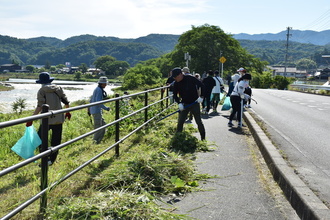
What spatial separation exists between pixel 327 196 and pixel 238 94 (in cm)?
545

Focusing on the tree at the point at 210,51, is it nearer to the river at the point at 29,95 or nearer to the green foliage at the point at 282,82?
the green foliage at the point at 282,82

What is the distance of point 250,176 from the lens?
187 inches

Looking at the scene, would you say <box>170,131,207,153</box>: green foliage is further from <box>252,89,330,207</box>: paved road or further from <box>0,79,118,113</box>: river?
<box>0,79,118,113</box>: river

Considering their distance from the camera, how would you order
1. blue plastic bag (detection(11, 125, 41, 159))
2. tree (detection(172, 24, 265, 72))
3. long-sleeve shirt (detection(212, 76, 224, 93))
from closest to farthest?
blue plastic bag (detection(11, 125, 41, 159)) < long-sleeve shirt (detection(212, 76, 224, 93)) < tree (detection(172, 24, 265, 72))

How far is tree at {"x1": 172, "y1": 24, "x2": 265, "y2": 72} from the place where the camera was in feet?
191


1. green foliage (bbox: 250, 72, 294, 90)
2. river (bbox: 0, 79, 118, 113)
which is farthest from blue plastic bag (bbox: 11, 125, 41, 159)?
green foliage (bbox: 250, 72, 294, 90)

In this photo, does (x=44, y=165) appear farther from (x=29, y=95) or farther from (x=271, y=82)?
(x=29, y=95)

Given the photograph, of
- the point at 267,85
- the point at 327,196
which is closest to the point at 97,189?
the point at 327,196

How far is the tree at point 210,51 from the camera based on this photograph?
5822 centimetres

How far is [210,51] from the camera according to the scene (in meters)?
59.4

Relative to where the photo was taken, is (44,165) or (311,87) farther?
(311,87)

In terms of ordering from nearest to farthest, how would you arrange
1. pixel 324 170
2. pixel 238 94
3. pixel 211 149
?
pixel 324 170
pixel 211 149
pixel 238 94

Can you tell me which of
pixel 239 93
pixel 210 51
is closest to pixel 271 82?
pixel 210 51

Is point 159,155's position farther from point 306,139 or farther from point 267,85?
point 267,85
